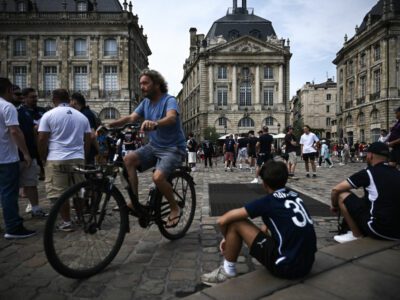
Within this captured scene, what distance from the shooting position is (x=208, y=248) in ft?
12.7

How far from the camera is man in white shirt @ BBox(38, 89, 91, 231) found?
446 centimetres

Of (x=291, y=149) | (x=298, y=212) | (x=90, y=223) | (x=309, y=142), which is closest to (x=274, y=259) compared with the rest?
(x=298, y=212)

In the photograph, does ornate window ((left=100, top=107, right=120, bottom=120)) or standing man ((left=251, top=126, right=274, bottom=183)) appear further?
ornate window ((left=100, top=107, right=120, bottom=120))

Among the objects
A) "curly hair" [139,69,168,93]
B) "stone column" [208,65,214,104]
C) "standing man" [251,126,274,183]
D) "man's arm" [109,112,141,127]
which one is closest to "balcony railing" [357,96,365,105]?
"stone column" [208,65,214,104]

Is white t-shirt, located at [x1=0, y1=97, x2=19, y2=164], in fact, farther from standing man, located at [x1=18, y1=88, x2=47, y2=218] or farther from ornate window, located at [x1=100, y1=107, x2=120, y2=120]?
ornate window, located at [x1=100, y1=107, x2=120, y2=120]

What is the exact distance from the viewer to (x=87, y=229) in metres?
3.17

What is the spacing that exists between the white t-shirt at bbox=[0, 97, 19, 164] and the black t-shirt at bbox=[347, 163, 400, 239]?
3.83 metres

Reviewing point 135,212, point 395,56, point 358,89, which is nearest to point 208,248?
point 135,212

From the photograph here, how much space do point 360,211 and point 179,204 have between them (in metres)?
2.00

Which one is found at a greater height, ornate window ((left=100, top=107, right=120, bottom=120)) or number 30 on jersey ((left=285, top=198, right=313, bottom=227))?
ornate window ((left=100, top=107, right=120, bottom=120))

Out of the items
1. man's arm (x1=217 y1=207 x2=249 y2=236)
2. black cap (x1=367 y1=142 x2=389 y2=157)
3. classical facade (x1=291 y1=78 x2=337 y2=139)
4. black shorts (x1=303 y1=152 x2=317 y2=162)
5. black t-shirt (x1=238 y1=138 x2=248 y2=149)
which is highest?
classical facade (x1=291 y1=78 x2=337 y2=139)

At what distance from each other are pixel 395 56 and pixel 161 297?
1727 inches

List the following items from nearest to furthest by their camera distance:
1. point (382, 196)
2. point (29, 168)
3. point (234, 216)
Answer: point (234, 216) < point (382, 196) < point (29, 168)

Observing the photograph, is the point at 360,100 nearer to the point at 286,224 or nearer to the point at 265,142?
the point at 265,142
